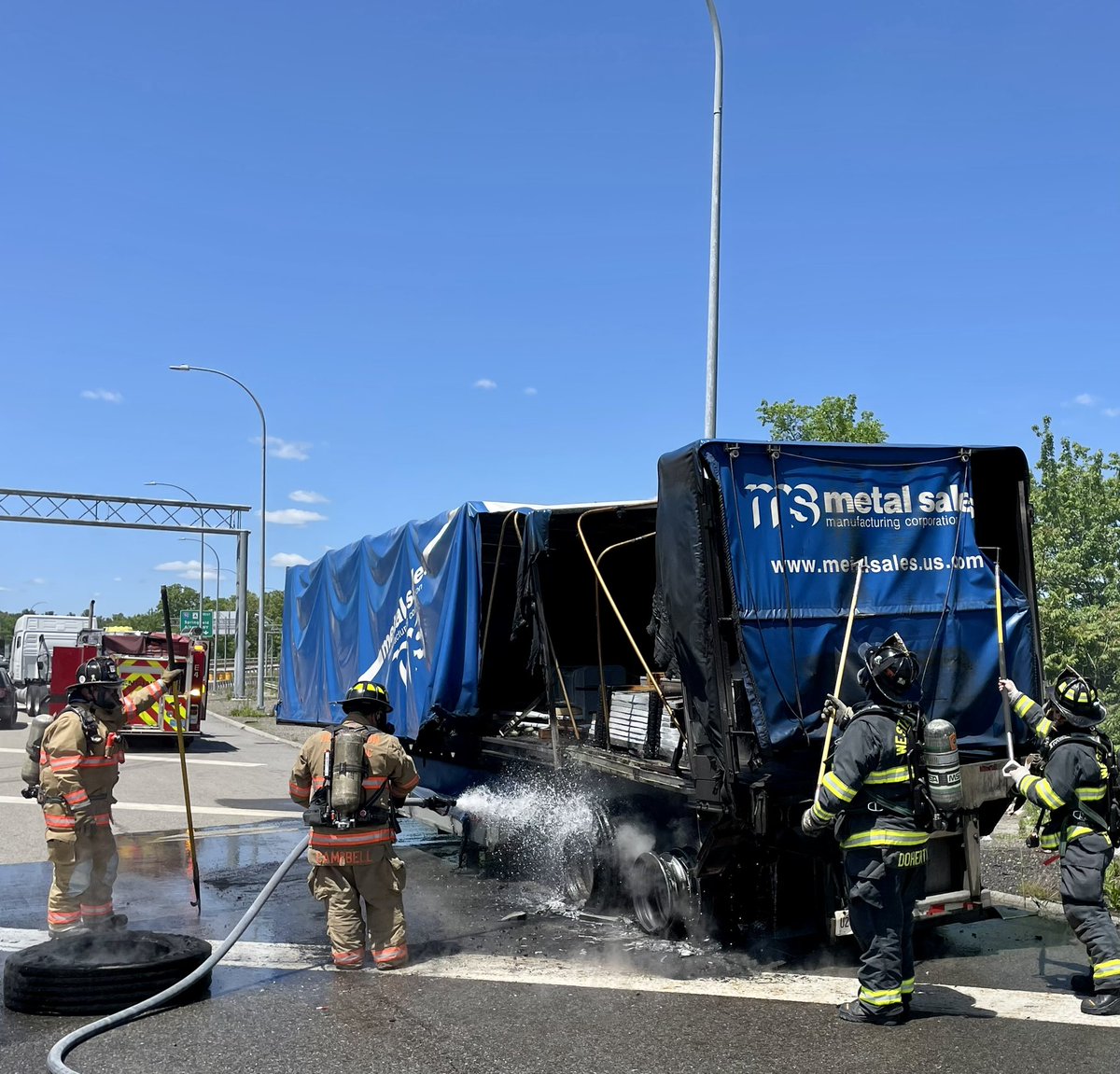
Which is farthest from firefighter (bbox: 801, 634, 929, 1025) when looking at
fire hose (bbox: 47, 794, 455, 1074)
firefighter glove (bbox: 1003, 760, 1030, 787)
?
fire hose (bbox: 47, 794, 455, 1074)

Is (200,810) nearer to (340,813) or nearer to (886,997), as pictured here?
(340,813)

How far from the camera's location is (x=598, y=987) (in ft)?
19.2

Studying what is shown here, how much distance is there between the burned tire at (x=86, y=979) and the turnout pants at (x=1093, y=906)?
14.6 ft

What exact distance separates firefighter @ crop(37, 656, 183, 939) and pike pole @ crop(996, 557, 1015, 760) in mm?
5156

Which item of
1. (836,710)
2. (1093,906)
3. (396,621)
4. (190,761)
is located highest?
(396,621)

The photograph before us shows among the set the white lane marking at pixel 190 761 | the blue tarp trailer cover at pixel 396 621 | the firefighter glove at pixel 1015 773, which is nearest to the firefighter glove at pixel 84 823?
the blue tarp trailer cover at pixel 396 621

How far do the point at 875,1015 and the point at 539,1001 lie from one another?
1644 mm

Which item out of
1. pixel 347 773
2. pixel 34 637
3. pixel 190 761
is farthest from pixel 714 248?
pixel 34 637

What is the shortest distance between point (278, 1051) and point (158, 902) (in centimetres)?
359

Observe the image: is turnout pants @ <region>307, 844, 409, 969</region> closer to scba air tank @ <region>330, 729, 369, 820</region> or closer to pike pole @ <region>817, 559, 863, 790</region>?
scba air tank @ <region>330, 729, 369, 820</region>

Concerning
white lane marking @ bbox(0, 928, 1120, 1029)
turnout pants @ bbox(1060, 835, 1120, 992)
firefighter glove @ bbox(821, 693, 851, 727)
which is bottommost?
white lane marking @ bbox(0, 928, 1120, 1029)

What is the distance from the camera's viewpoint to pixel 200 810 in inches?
494

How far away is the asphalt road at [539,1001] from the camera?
4832 millimetres

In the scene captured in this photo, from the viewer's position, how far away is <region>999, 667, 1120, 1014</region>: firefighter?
550 cm
